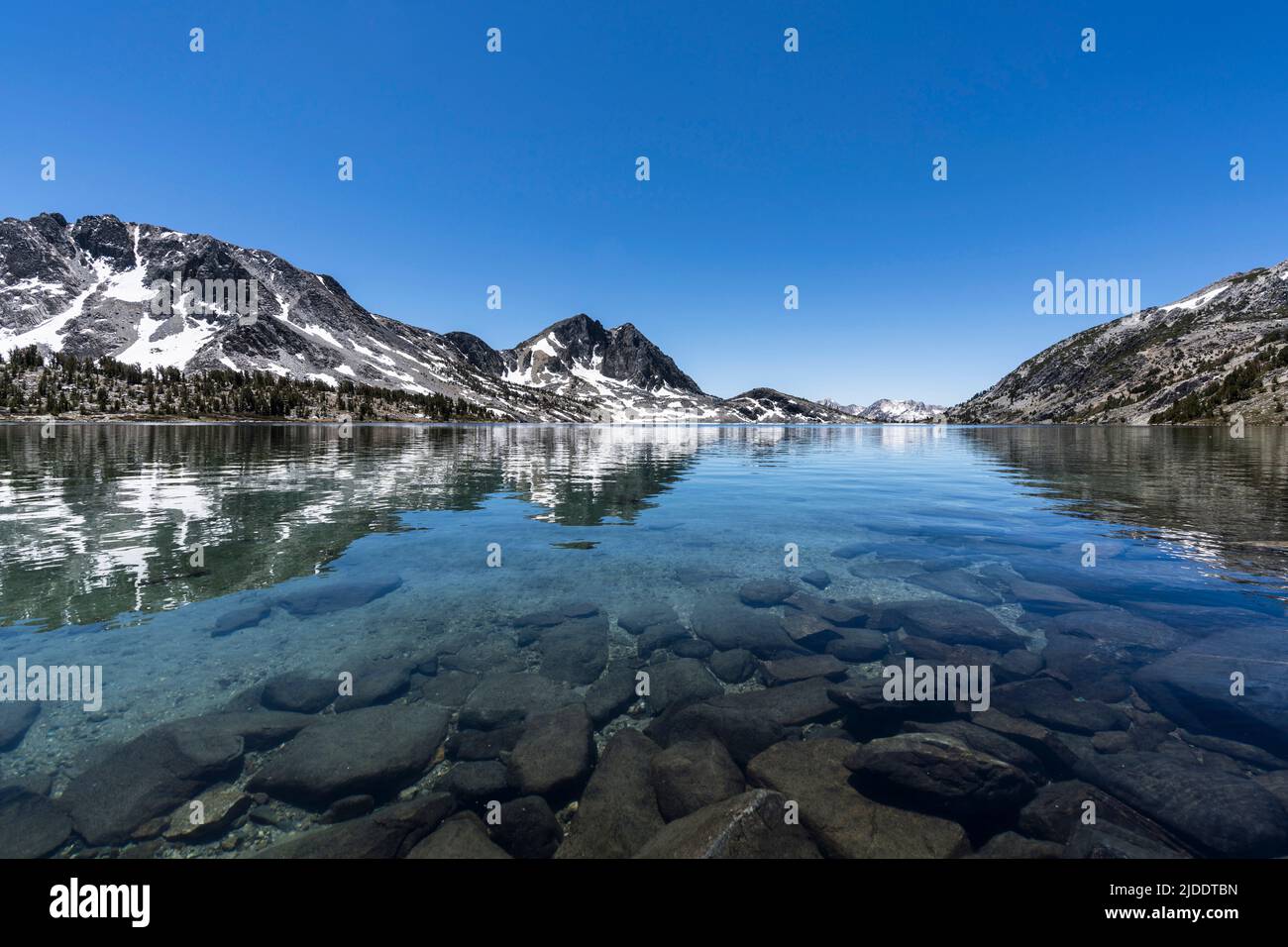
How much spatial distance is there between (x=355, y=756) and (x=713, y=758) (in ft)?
21.7

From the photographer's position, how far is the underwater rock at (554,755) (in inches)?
350

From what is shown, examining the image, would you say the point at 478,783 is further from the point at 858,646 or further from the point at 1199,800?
the point at 1199,800

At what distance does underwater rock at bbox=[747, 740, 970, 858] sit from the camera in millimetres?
7293

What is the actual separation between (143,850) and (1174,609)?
24712 mm

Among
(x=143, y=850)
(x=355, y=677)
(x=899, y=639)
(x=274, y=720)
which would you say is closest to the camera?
(x=143, y=850)

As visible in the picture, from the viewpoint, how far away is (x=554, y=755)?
9562 millimetres

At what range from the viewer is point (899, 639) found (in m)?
14.3

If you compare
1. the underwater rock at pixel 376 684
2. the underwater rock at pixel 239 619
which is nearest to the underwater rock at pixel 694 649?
the underwater rock at pixel 376 684

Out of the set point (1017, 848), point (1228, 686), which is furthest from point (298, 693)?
point (1228, 686)

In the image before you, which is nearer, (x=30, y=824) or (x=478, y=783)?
(x=30, y=824)

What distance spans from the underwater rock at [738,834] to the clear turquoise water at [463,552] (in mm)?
9039
